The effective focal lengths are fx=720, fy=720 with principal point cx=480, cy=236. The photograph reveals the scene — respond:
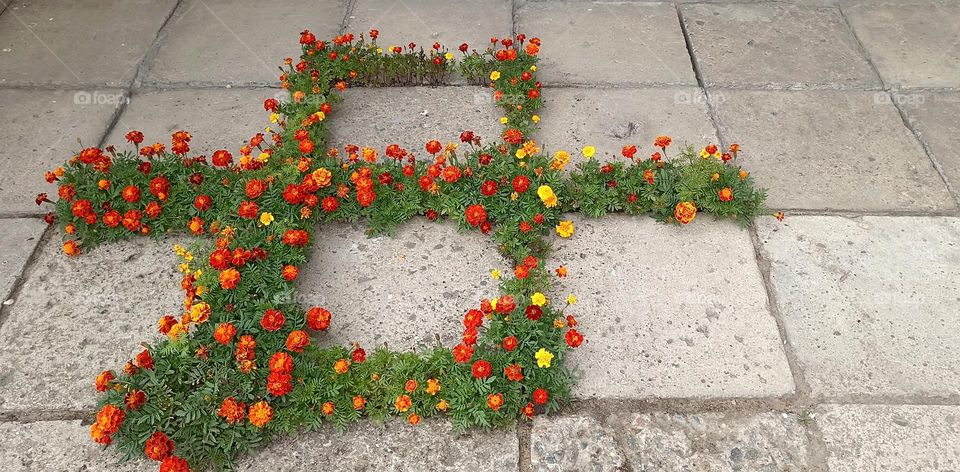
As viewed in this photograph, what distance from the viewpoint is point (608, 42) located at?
4895mm

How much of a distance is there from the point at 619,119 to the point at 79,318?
117 inches

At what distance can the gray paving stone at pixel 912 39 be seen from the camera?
4.54m

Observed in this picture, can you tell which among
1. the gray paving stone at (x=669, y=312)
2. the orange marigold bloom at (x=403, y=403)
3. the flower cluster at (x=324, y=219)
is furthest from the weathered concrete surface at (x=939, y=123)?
the orange marigold bloom at (x=403, y=403)

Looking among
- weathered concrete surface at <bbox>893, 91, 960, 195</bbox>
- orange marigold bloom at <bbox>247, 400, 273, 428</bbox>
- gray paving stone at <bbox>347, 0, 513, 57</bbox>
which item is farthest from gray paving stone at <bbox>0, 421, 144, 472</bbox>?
weathered concrete surface at <bbox>893, 91, 960, 195</bbox>

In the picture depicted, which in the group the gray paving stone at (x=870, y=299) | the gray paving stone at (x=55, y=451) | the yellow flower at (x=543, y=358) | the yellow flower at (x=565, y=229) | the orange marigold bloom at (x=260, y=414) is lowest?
the gray paving stone at (x=55, y=451)

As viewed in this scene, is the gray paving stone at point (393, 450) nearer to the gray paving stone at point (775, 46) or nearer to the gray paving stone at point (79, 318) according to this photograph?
the gray paving stone at point (79, 318)

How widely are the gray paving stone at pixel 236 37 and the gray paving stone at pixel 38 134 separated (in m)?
0.49

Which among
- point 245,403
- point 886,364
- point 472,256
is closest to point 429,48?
point 472,256

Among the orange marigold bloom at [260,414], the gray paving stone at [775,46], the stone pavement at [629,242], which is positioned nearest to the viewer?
the orange marigold bloom at [260,414]

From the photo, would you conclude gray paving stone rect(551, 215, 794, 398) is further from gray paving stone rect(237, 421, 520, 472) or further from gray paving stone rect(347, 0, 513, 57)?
gray paving stone rect(347, 0, 513, 57)

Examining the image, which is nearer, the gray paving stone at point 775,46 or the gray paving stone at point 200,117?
the gray paving stone at point 200,117

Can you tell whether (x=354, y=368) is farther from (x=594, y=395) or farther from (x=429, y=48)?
(x=429, y=48)

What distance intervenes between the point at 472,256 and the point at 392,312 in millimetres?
494

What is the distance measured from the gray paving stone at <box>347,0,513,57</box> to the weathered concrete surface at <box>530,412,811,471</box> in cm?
282
